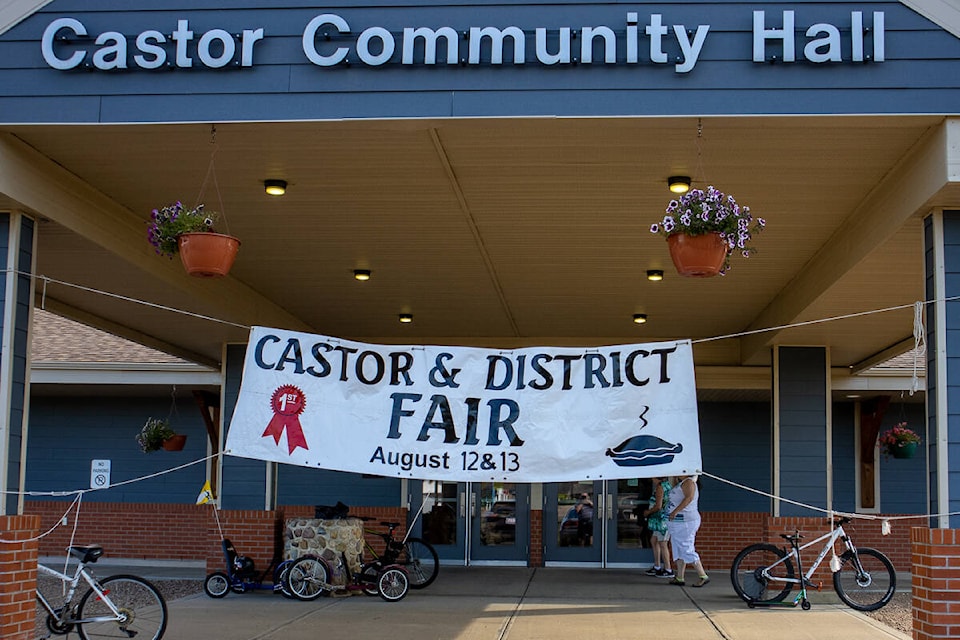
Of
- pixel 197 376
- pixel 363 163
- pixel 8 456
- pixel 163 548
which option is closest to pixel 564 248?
pixel 363 163

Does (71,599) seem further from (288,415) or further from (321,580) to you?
(321,580)

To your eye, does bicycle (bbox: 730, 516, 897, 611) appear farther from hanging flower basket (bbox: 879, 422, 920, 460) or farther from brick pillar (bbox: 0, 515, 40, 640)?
brick pillar (bbox: 0, 515, 40, 640)

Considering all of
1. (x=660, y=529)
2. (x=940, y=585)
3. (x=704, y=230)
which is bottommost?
(x=660, y=529)

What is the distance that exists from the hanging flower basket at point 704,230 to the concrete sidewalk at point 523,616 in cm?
412

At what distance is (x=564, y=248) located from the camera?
10.4 m

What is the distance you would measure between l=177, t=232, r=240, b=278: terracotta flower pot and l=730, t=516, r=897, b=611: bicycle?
261 inches

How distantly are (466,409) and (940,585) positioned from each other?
10.5 ft

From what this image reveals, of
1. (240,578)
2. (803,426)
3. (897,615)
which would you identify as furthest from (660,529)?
(240,578)

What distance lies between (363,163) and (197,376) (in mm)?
9684

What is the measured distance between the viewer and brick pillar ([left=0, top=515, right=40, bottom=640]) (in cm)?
699

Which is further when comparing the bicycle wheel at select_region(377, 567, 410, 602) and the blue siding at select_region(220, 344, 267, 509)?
the blue siding at select_region(220, 344, 267, 509)

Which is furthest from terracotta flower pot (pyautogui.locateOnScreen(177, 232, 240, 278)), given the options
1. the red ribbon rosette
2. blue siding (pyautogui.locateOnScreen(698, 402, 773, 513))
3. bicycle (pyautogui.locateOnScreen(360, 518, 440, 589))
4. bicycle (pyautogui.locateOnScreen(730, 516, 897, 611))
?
blue siding (pyautogui.locateOnScreen(698, 402, 773, 513))

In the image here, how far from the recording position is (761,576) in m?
11.4

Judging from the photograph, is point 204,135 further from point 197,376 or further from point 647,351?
point 197,376
